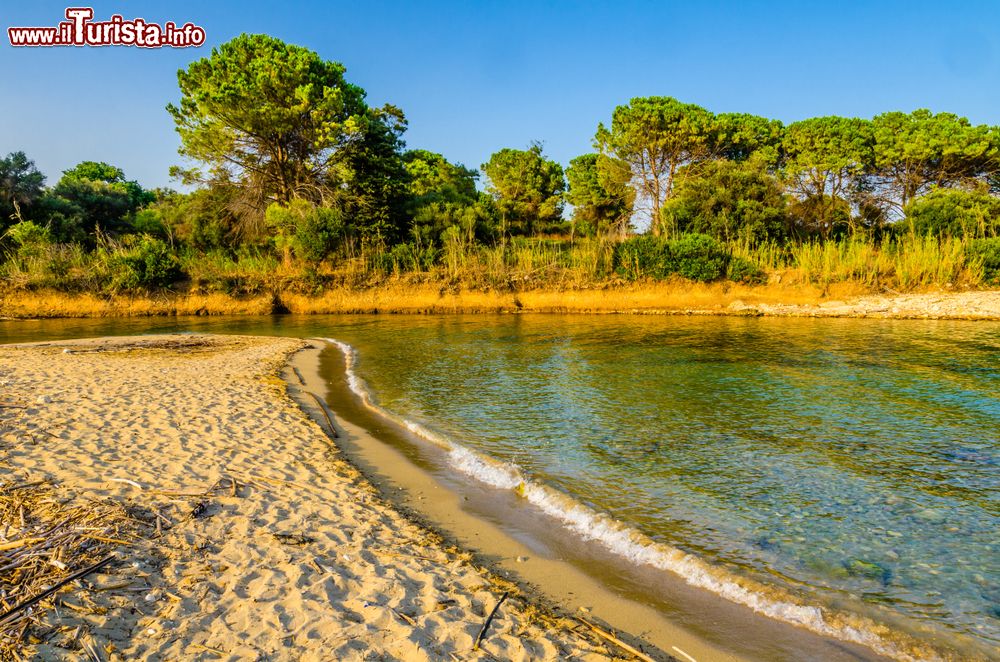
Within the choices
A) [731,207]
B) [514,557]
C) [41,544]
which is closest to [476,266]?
[731,207]

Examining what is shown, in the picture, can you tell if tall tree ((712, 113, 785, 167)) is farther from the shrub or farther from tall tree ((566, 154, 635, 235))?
the shrub

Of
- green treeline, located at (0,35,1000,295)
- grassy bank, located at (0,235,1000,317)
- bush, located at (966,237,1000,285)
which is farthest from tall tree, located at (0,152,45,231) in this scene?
bush, located at (966,237,1000,285)

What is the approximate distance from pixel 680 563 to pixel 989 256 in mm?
25891

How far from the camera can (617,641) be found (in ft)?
9.37

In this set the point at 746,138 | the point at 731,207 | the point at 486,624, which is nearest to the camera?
the point at 486,624

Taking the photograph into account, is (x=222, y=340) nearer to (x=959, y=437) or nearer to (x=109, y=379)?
(x=109, y=379)

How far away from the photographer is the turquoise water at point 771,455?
3.57m

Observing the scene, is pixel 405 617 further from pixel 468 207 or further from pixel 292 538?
pixel 468 207

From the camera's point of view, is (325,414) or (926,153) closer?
(325,414)

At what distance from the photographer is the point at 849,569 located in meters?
3.71

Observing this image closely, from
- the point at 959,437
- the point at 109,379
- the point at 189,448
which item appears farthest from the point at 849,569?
the point at 109,379

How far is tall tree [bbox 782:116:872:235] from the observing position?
2970 centimetres

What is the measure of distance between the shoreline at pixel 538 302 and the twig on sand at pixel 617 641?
21.0 meters

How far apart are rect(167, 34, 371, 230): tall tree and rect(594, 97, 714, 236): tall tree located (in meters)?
14.9
